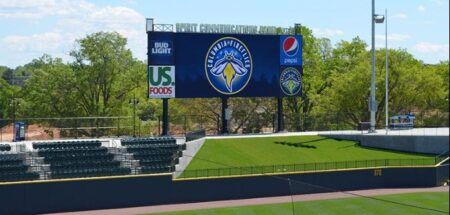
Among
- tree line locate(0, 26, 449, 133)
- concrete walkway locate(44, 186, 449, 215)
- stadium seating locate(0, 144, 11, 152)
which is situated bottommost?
concrete walkway locate(44, 186, 449, 215)

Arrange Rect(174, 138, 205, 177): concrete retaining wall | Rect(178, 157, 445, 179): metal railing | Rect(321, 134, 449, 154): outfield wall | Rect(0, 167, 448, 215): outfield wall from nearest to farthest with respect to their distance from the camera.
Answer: Rect(0, 167, 448, 215): outfield wall
Rect(178, 157, 445, 179): metal railing
Rect(174, 138, 205, 177): concrete retaining wall
Rect(321, 134, 449, 154): outfield wall

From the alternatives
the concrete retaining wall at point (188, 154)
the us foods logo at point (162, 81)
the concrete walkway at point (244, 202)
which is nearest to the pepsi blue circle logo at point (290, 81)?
the concrete retaining wall at point (188, 154)

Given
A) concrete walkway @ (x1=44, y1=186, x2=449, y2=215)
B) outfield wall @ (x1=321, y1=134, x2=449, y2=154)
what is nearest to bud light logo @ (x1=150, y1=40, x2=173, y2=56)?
concrete walkway @ (x1=44, y1=186, x2=449, y2=215)

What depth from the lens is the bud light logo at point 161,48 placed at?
47719 millimetres

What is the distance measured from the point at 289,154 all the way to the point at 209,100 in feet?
78.9

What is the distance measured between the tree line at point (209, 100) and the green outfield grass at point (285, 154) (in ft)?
50.9

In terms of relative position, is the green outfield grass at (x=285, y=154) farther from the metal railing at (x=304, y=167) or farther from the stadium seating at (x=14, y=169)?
the stadium seating at (x=14, y=169)

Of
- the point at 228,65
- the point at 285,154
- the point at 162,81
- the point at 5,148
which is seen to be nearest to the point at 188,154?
the point at 162,81

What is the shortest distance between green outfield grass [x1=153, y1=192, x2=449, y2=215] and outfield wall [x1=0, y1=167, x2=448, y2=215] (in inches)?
129

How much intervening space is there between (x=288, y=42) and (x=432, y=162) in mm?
15682

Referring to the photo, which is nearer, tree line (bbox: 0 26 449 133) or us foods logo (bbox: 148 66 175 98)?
us foods logo (bbox: 148 66 175 98)

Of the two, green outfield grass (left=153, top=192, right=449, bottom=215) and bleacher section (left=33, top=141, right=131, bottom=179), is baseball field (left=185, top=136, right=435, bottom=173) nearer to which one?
green outfield grass (left=153, top=192, right=449, bottom=215)

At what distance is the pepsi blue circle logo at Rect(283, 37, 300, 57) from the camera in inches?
2069

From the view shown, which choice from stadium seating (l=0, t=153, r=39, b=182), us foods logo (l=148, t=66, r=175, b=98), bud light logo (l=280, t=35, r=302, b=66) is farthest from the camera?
bud light logo (l=280, t=35, r=302, b=66)
